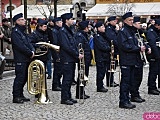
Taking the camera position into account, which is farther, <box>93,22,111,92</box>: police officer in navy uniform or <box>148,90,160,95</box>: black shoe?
<box>93,22,111,92</box>: police officer in navy uniform

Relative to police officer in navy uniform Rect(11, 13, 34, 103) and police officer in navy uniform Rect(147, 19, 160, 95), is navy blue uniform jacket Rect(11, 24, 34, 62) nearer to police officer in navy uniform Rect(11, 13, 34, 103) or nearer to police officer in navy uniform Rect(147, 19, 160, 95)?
police officer in navy uniform Rect(11, 13, 34, 103)

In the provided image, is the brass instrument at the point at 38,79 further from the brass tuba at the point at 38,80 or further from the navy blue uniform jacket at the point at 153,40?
the navy blue uniform jacket at the point at 153,40

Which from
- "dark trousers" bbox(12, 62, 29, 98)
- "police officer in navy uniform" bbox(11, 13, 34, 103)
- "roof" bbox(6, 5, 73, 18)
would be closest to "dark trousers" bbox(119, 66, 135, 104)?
"police officer in navy uniform" bbox(11, 13, 34, 103)

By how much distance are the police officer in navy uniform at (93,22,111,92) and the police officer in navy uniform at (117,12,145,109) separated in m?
2.08

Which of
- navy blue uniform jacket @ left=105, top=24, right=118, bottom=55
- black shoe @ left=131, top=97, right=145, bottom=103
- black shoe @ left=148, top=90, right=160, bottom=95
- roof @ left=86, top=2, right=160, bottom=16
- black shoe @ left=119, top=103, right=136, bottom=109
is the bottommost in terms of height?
roof @ left=86, top=2, right=160, bottom=16

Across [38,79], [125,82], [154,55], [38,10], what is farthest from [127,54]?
[38,10]

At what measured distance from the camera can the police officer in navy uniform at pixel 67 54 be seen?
10297mm

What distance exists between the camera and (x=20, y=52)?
419 inches

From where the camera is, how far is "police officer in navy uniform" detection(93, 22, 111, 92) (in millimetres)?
12164

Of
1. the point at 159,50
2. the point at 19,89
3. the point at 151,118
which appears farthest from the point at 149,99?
the point at 151,118

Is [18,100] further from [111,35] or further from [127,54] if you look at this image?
[111,35]

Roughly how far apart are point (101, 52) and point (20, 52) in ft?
8.37

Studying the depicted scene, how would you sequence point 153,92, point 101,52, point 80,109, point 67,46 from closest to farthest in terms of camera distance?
point 80,109 < point 67,46 < point 153,92 < point 101,52

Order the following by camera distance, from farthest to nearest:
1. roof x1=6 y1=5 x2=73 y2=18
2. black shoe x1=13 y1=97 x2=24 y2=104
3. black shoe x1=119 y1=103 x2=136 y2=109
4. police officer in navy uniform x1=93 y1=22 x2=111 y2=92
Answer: roof x1=6 y1=5 x2=73 y2=18 < police officer in navy uniform x1=93 y1=22 x2=111 y2=92 < black shoe x1=13 y1=97 x2=24 y2=104 < black shoe x1=119 y1=103 x2=136 y2=109
